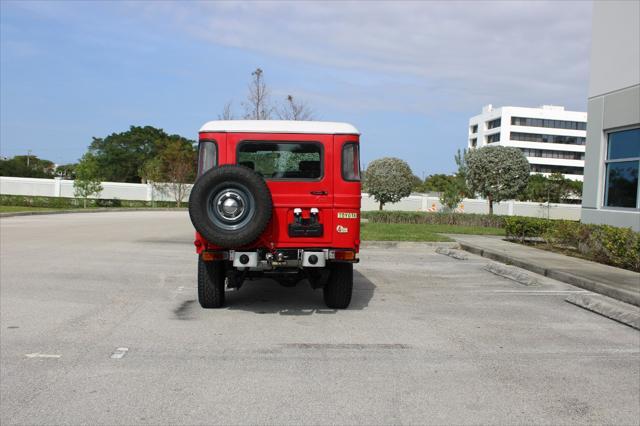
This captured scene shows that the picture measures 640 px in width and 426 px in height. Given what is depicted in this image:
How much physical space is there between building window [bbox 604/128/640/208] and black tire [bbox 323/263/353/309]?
10060 mm

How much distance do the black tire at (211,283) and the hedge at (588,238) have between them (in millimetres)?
8524

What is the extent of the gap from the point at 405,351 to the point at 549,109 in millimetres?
103257

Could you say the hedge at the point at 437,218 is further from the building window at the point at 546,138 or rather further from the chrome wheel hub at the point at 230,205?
the building window at the point at 546,138

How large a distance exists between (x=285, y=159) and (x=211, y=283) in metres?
1.92

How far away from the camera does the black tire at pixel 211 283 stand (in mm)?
7750

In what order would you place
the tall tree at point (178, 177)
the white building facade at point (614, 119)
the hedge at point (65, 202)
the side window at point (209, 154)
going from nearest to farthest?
1. the side window at point (209, 154)
2. the white building facade at point (614, 119)
3. the hedge at point (65, 202)
4. the tall tree at point (178, 177)

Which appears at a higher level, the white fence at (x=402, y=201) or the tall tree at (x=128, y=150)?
the tall tree at (x=128, y=150)

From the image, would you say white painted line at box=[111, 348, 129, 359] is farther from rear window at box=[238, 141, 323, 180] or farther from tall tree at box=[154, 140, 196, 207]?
tall tree at box=[154, 140, 196, 207]

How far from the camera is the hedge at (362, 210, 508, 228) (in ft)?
93.3

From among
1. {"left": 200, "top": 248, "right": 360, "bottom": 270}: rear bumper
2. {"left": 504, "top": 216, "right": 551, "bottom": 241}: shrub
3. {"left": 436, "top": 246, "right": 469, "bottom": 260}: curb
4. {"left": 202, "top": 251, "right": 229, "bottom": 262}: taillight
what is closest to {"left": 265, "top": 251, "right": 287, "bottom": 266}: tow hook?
{"left": 200, "top": 248, "right": 360, "bottom": 270}: rear bumper

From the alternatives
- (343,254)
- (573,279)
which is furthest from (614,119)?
(343,254)

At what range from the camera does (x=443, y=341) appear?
6.64 m

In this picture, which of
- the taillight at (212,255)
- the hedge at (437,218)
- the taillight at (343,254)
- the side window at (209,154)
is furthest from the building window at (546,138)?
the taillight at (212,255)

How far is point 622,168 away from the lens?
15625mm
